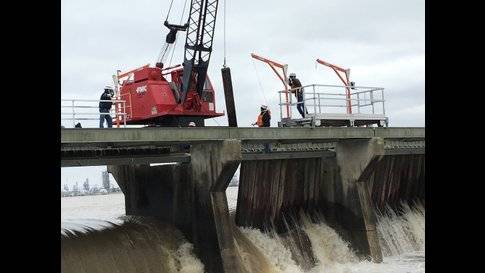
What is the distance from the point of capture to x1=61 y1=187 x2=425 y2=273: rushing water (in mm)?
14258

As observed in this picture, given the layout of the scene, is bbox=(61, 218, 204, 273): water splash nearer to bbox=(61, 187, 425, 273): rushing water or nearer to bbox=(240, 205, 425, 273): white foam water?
bbox=(61, 187, 425, 273): rushing water

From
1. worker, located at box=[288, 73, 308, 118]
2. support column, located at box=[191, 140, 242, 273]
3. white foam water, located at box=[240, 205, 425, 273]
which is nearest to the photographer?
support column, located at box=[191, 140, 242, 273]

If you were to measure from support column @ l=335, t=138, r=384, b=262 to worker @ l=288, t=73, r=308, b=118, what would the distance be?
1.98 m

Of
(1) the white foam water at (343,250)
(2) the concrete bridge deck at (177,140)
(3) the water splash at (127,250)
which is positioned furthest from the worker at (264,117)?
(3) the water splash at (127,250)

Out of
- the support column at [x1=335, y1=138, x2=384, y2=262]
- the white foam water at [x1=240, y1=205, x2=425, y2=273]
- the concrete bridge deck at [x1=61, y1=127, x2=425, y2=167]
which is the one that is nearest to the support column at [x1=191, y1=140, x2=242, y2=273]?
the concrete bridge deck at [x1=61, y1=127, x2=425, y2=167]

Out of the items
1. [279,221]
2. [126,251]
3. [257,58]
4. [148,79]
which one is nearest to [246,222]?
[279,221]

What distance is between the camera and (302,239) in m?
17.9

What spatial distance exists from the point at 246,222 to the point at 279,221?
4.34 feet

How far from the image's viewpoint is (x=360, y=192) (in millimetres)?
18625

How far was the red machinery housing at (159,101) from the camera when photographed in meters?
19.0

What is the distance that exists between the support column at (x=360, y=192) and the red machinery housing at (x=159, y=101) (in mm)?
5237

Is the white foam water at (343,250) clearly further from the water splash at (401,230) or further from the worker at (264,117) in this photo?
the worker at (264,117)
